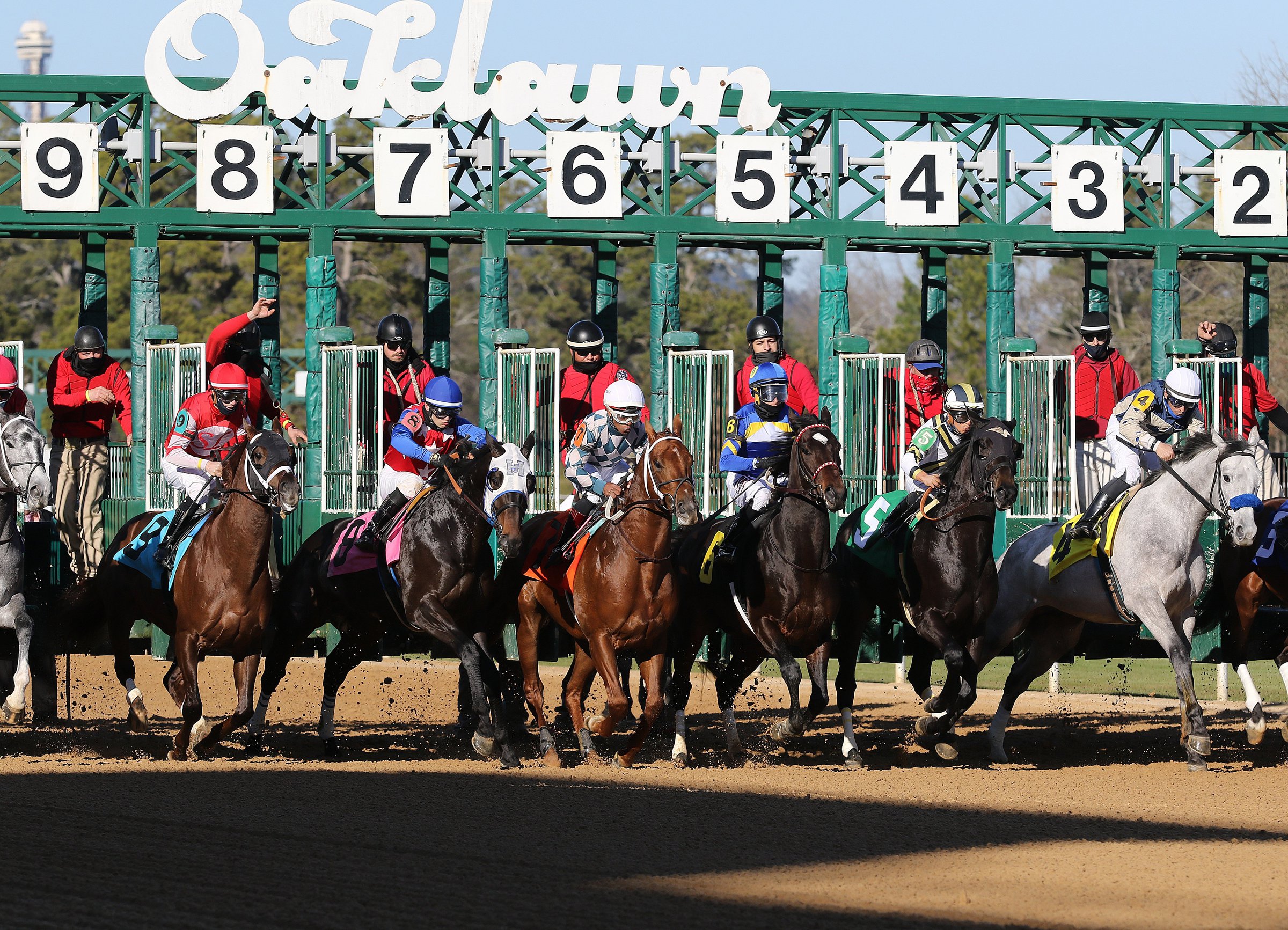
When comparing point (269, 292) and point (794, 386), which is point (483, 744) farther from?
point (269, 292)

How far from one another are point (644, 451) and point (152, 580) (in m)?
3.03

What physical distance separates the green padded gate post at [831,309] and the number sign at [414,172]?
9.96 ft

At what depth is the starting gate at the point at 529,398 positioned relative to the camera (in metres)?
12.0

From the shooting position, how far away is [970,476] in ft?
33.0

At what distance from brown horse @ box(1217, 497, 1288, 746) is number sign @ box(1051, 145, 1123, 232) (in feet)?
15.9

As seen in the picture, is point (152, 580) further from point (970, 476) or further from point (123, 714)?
point (970, 476)

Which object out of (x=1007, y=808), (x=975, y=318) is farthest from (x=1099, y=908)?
(x=975, y=318)

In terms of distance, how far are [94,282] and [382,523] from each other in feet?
18.3

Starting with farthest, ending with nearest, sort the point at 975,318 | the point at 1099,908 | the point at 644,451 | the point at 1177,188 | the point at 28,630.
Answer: the point at 975,318
the point at 1177,188
the point at 28,630
the point at 644,451
the point at 1099,908

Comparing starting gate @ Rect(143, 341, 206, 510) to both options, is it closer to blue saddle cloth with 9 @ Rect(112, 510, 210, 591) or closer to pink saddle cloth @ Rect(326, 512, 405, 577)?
blue saddle cloth with 9 @ Rect(112, 510, 210, 591)

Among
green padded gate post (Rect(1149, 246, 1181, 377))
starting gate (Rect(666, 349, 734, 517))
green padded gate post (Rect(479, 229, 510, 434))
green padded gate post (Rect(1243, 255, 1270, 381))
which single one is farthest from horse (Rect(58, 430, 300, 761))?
green padded gate post (Rect(1243, 255, 1270, 381))

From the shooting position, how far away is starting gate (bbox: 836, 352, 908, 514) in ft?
40.0

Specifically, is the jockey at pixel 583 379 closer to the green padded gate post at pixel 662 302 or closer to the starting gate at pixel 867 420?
the starting gate at pixel 867 420

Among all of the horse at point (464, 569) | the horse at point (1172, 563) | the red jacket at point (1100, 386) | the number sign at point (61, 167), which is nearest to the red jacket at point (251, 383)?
the horse at point (464, 569)
